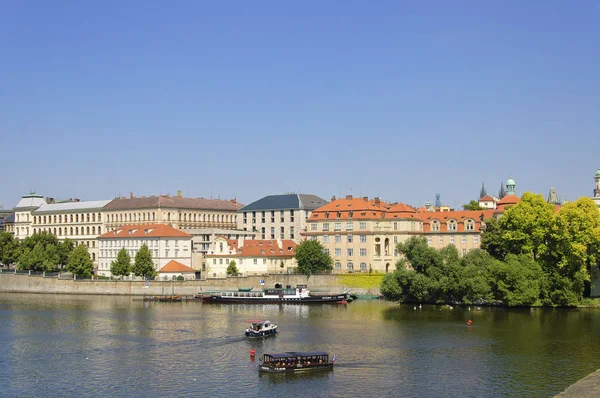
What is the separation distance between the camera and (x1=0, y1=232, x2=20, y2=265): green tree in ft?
479

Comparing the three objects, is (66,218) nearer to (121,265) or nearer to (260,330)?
(121,265)

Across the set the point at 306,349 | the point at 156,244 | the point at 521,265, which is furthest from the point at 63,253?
the point at 306,349

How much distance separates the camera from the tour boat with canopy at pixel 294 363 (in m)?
58.1

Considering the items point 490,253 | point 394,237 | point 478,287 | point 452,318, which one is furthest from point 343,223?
point 452,318

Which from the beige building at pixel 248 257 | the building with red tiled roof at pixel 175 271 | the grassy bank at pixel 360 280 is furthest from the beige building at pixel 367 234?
the building with red tiled roof at pixel 175 271

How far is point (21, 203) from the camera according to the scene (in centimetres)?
18975

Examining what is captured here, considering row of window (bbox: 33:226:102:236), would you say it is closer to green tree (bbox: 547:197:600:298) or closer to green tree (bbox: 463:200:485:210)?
green tree (bbox: 463:200:485:210)

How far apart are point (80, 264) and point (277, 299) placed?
134 ft

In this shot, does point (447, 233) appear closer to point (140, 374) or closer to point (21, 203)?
point (140, 374)

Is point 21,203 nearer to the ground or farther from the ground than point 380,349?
farther from the ground

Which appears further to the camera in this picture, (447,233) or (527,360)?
(447,233)

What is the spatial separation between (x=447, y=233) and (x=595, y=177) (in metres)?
28.3

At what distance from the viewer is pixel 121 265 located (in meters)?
127

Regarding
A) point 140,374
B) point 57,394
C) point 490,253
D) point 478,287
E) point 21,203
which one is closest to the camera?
point 57,394
